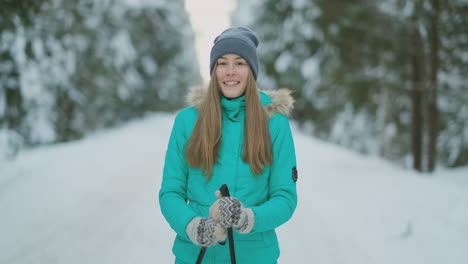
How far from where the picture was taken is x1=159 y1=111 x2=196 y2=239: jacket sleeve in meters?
1.83

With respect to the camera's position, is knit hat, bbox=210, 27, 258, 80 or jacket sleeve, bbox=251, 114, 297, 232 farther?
knit hat, bbox=210, 27, 258, 80

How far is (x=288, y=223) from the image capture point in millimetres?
5484

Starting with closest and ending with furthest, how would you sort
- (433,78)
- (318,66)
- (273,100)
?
1. (273,100)
2. (433,78)
3. (318,66)

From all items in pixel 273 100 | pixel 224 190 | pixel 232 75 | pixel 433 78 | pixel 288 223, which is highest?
pixel 232 75

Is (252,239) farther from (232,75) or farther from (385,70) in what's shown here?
(385,70)

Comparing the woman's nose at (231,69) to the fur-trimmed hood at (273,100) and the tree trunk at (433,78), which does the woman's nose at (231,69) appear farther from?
the tree trunk at (433,78)

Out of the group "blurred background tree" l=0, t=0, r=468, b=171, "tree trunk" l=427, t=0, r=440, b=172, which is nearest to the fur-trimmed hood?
"blurred background tree" l=0, t=0, r=468, b=171

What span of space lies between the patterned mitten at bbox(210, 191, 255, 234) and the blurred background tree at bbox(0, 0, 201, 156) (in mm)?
6039

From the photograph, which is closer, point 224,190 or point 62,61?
point 224,190

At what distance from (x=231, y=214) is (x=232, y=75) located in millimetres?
711

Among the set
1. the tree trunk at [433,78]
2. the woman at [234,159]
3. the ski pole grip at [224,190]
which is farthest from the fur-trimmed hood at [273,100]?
the tree trunk at [433,78]

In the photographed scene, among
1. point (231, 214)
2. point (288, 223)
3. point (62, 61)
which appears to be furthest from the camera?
point (62, 61)

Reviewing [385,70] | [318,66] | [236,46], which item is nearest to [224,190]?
[236,46]

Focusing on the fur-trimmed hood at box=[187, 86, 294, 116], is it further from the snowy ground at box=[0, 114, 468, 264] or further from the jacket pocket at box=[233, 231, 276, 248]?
the snowy ground at box=[0, 114, 468, 264]
